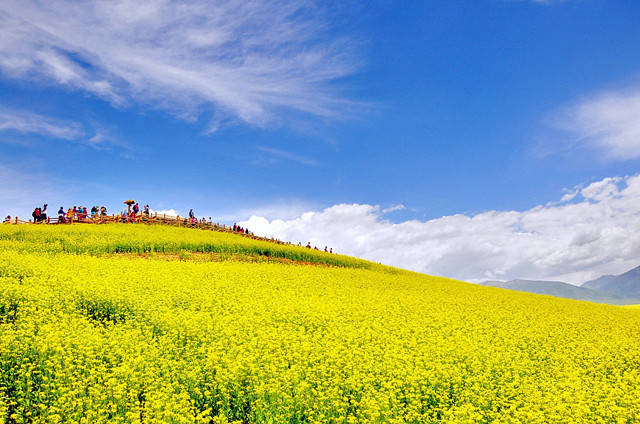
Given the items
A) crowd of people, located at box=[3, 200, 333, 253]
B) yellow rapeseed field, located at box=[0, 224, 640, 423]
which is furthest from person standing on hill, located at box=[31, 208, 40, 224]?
yellow rapeseed field, located at box=[0, 224, 640, 423]

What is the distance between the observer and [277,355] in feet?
37.4

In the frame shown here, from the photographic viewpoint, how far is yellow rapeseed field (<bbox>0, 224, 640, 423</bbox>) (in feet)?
27.5

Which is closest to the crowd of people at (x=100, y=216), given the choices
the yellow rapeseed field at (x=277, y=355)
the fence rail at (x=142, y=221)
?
the fence rail at (x=142, y=221)

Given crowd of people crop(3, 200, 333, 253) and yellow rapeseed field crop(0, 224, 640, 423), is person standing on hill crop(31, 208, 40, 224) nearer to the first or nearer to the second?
crowd of people crop(3, 200, 333, 253)

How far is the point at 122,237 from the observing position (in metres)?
36.0

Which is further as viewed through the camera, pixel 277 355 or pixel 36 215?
pixel 36 215

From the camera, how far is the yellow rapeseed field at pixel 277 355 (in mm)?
8375

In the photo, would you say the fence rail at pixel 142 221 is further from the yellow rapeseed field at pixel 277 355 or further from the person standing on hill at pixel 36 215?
the yellow rapeseed field at pixel 277 355

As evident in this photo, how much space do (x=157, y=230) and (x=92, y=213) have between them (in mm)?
10506

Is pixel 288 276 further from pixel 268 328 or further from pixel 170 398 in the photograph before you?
pixel 170 398

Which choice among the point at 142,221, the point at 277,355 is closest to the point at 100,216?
the point at 142,221

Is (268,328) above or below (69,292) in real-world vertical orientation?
below

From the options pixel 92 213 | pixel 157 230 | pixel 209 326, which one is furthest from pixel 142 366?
pixel 92 213

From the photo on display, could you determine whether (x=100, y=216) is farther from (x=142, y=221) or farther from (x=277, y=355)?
(x=277, y=355)
